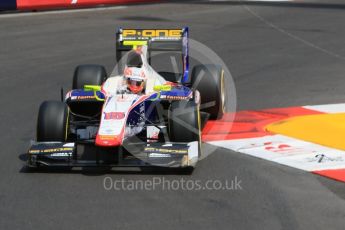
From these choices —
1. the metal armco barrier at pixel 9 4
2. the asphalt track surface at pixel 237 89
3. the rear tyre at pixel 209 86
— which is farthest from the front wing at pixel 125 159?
the metal armco barrier at pixel 9 4

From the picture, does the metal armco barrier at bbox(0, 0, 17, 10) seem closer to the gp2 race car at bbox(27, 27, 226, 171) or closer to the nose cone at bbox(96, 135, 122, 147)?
the gp2 race car at bbox(27, 27, 226, 171)

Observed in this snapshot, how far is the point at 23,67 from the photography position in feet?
55.3

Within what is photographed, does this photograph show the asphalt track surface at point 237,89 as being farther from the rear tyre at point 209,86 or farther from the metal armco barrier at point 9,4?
the rear tyre at point 209,86

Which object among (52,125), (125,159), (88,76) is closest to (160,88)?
(125,159)

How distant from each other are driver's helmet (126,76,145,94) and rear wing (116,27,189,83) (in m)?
1.83

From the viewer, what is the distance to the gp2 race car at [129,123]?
29.9 feet

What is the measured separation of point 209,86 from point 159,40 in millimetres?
1074

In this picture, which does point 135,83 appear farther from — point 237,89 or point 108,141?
point 237,89

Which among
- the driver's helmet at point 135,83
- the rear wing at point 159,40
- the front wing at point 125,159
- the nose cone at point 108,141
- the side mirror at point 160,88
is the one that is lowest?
the front wing at point 125,159

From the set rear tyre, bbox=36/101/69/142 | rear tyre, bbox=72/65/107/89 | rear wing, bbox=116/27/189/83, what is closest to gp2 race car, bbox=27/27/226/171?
rear tyre, bbox=36/101/69/142

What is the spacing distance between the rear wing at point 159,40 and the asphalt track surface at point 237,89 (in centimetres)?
153

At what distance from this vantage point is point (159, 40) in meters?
12.0

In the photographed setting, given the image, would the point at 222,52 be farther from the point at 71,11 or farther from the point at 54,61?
the point at 71,11

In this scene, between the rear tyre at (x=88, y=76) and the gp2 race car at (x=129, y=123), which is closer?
the gp2 race car at (x=129, y=123)
